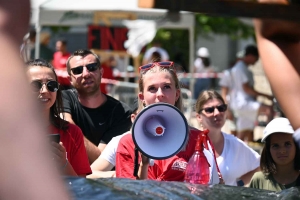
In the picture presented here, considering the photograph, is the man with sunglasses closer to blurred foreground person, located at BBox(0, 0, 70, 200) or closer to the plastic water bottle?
the plastic water bottle

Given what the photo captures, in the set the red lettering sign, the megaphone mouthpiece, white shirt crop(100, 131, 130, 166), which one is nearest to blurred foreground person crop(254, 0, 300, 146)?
the megaphone mouthpiece

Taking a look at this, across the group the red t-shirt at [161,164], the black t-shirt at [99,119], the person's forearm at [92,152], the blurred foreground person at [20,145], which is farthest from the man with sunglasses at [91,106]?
the blurred foreground person at [20,145]

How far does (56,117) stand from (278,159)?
1.69 meters

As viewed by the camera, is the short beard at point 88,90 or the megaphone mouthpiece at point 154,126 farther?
the short beard at point 88,90

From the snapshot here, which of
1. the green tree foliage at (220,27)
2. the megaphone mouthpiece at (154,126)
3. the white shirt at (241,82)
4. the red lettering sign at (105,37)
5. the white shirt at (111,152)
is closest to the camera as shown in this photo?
the megaphone mouthpiece at (154,126)

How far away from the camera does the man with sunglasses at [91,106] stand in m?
5.59

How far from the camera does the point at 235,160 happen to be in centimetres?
532

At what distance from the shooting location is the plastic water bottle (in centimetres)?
348

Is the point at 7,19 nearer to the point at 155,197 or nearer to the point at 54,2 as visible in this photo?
the point at 155,197

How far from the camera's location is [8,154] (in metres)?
0.98

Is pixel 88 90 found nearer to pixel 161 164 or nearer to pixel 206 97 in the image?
pixel 206 97

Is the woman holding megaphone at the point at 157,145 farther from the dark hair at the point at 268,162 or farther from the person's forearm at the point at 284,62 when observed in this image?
the person's forearm at the point at 284,62

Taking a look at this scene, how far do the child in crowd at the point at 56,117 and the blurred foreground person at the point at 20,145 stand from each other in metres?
2.87

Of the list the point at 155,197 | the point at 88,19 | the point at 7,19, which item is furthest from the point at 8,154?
the point at 88,19
